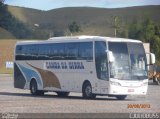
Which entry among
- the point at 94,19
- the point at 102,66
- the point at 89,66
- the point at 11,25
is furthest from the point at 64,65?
the point at 94,19

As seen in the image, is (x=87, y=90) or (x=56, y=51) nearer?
(x=87, y=90)

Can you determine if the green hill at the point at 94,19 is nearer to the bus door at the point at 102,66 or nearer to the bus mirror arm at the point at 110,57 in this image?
the bus door at the point at 102,66

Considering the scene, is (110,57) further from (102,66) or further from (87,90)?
(87,90)

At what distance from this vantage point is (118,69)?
30219mm

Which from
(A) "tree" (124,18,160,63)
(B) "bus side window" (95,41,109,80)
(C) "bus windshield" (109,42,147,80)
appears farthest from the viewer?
(A) "tree" (124,18,160,63)

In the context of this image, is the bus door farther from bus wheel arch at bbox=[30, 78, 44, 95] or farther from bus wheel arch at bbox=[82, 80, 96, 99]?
bus wheel arch at bbox=[30, 78, 44, 95]

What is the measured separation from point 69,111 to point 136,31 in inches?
3527

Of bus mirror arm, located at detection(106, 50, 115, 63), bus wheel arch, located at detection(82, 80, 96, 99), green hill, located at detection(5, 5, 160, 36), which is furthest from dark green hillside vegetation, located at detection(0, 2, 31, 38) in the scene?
bus mirror arm, located at detection(106, 50, 115, 63)

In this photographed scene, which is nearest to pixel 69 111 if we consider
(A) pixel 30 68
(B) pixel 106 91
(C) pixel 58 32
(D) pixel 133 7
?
(B) pixel 106 91

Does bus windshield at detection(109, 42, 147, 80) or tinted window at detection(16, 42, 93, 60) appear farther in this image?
tinted window at detection(16, 42, 93, 60)

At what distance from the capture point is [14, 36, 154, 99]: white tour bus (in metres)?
30.2

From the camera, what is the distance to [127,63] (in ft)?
99.8

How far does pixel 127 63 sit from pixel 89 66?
199cm

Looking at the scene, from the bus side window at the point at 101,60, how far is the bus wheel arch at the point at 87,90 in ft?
3.24
